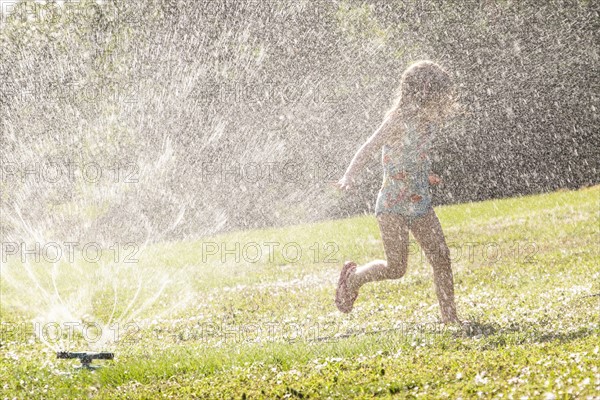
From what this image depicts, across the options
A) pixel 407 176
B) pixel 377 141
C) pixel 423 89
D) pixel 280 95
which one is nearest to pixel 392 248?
pixel 407 176

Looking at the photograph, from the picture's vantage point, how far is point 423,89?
7.23m

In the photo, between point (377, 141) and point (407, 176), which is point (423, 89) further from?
point (407, 176)

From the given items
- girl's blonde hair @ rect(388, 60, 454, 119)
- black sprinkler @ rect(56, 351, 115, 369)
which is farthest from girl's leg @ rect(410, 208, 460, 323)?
black sprinkler @ rect(56, 351, 115, 369)

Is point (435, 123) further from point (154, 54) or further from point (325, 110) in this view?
point (154, 54)

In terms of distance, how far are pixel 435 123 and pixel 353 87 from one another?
696 inches

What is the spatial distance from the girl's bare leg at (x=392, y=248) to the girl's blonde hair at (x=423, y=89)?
35.7 inches

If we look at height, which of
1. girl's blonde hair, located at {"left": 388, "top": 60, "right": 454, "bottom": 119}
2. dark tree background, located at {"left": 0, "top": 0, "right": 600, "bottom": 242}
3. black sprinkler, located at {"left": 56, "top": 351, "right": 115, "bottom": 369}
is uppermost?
dark tree background, located at {"left": 0, "top": 0, "right": 600, "bottom": 242}

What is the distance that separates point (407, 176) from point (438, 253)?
69cm

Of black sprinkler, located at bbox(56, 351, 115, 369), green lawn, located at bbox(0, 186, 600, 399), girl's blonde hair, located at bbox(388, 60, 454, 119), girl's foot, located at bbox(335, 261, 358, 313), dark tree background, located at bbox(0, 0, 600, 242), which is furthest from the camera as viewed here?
dark tree background, located at bbox(0, 0, 600, 242)

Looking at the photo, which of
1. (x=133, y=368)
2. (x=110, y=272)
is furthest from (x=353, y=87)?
(x=133, y=368)

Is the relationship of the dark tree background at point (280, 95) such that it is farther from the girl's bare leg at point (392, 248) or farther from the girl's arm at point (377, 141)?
the girl's arm at point (377, 141)

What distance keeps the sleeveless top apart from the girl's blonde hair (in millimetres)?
162

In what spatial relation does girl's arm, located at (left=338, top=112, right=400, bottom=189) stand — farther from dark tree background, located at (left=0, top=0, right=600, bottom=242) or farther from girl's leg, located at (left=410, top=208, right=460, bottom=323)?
dark tree background, located at (left=0, top=0, right=600, bottom=242)

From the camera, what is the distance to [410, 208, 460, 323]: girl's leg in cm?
716
